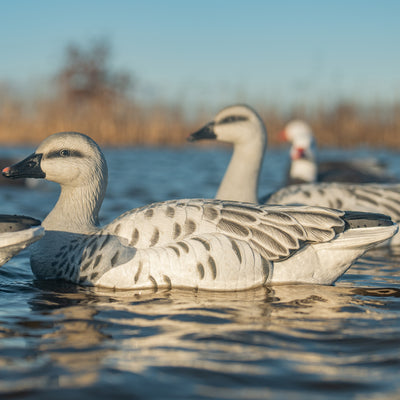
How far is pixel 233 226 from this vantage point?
538 centimetres

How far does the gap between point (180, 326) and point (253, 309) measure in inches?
28.2

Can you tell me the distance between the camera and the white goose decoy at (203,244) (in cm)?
527

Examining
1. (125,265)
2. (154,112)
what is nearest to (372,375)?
(125,265)

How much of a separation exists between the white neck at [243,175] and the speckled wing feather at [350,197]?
0.69 meters

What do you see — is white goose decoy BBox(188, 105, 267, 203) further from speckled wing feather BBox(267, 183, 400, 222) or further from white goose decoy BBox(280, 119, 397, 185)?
white goose decoy BBox(280, 119, 397, 185)

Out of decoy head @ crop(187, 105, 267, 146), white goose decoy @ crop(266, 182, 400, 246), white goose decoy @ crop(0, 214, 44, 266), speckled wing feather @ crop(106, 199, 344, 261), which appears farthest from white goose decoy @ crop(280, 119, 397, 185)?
white goose decoy @ crop(0, 214, 44, 266)

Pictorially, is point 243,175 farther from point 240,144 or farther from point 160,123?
point 160,123

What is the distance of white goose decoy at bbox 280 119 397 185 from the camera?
12067mm

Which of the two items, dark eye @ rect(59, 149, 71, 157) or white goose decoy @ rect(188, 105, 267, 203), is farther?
white goose decoy @ rect(188, 105, 267, 203)

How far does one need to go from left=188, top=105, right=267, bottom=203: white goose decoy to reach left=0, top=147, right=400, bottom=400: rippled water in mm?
2207

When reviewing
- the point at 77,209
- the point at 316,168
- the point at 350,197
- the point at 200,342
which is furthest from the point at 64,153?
the point at 316,168

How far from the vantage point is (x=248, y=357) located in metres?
3.72

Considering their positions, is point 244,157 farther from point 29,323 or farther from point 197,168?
point 197,168

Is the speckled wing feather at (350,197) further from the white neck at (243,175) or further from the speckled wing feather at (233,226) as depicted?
the speckled wing feather at (233,226)
